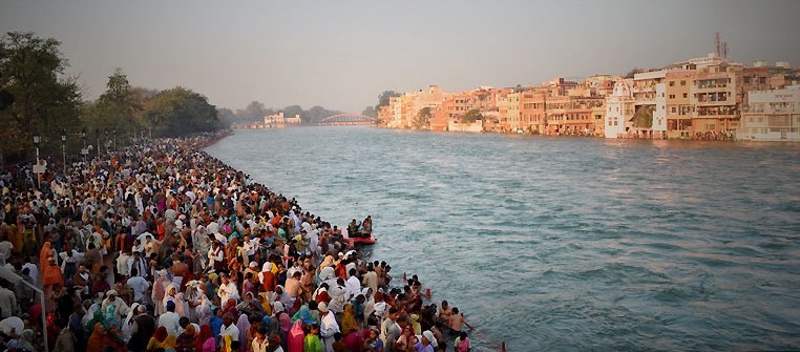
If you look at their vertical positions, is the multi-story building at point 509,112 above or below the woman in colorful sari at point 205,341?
above

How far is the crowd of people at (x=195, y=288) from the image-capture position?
23.2 ft

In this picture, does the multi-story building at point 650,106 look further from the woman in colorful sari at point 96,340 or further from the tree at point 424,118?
the tree at point 424,118

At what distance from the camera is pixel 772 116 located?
198 ft

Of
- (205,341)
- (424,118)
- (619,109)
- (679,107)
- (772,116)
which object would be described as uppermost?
(424,118)

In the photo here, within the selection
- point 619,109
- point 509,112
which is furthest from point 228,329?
point 509,112

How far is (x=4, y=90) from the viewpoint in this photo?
28.6m

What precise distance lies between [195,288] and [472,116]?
388 ft

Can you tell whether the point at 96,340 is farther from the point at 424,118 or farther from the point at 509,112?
the point at 424,118

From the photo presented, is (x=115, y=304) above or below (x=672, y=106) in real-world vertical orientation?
below

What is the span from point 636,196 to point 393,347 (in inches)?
1084

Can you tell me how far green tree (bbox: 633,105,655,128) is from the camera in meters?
74.4

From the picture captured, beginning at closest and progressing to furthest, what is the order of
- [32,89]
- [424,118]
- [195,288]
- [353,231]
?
[195,288] → [353,231] → [32,89] → [424,118]

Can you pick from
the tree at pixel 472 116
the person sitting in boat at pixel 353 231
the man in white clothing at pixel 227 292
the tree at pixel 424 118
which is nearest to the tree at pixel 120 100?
the person sitting in boat at pixel 353 231

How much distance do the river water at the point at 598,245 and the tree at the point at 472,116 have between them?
75.5m
